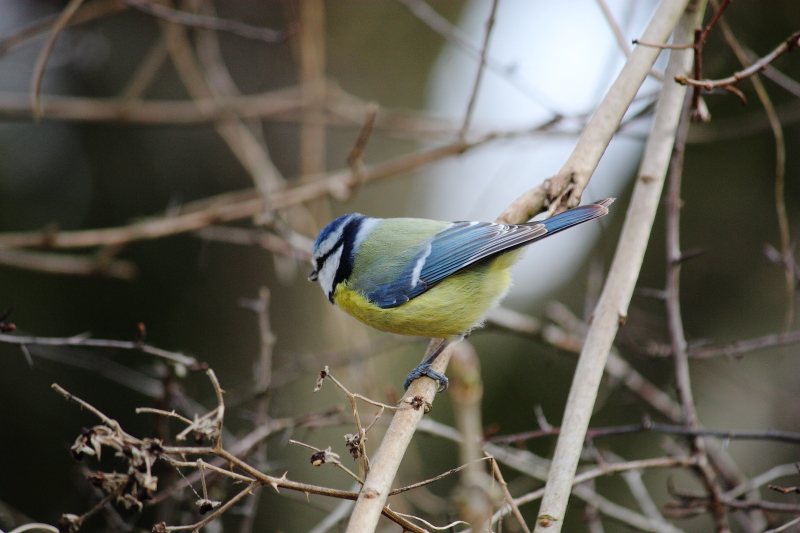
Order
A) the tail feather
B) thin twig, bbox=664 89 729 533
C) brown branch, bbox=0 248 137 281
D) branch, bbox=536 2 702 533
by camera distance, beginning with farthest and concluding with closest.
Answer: brown branch, bbox=0 248 137 281 < the tail feather < thin twig, bbox=664 89 729 533 < branch, bbox=536 2 702 533

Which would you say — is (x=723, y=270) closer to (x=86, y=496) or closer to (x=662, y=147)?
(x=662, y=147)

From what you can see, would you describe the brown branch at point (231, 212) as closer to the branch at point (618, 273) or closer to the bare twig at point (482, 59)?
the bare twig at point (482, 59)

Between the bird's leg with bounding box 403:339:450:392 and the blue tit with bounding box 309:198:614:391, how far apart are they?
11 mm

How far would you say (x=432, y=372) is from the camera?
7.09ft

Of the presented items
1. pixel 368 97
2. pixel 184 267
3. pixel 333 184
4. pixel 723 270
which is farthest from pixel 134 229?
pixel 723 270

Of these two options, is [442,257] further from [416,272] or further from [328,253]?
[328,253]

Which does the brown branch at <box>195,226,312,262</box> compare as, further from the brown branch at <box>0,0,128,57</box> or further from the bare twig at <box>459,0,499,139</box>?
the brown branch at <box>0,0,128,57</box>

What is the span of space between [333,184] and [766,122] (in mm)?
2440

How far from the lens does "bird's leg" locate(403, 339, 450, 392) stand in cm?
215

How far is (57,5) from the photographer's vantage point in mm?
4754

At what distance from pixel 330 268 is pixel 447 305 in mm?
602

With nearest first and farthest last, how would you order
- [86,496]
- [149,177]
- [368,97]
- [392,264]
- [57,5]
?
[86,496], [392,264], [57,5], [149,177], [368,97]

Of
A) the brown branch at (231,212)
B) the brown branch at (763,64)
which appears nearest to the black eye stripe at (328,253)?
the brown branch at (231,212)

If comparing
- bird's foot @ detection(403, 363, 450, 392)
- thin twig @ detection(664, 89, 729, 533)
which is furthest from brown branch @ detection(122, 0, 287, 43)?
thin twig @ detection(664, 89, 729, 533)
